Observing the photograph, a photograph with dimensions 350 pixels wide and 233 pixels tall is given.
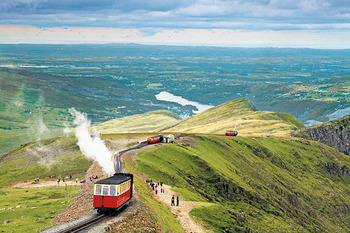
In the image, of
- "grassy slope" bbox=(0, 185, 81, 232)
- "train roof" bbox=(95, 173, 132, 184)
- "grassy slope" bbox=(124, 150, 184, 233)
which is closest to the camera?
"grassy slope" bbox=(0, 185, 81, 232)

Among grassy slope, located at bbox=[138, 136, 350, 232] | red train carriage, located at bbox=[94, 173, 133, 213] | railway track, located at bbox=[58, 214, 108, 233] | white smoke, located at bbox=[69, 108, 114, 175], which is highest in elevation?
red train carriage, located at bbox=[94, 173, 133, 213]

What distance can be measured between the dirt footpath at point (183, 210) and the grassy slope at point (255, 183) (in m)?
2.27

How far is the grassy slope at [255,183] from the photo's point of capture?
8900 centimetres

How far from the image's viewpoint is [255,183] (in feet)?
410

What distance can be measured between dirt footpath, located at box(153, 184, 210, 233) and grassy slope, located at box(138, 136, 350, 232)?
227cm

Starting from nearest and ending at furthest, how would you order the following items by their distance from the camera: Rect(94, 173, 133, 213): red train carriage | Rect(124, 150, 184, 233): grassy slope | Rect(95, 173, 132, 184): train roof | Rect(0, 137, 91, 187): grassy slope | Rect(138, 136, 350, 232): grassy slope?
Rect(94, 173, 133, 213): red train carriage < Rect(95, 173, 132, 184): train roof < Rect(124, 150, 184, 233): grassy slope < Rect(138, 136, 350, 232): grassy slope < Rect(0, 137, 91, 187): grassy slope

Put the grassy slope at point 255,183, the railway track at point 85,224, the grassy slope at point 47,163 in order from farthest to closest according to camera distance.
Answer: the grassy slope at point 47,163 < the grassy slope at point 255,183 < the railway track at point 85,224

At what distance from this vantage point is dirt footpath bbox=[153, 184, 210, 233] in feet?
196

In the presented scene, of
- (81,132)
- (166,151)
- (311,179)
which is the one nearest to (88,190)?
(166,151)

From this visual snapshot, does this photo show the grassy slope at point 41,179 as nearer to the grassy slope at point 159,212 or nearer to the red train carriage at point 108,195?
the red train carriage at point 108,195

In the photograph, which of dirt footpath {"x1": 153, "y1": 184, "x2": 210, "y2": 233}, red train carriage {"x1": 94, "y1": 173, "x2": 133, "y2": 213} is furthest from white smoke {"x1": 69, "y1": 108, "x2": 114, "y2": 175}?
red train carriage {"x1": 94, "y1": 173, "x2": 133, "y2": 213}

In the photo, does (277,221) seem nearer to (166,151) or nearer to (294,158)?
(166,151)

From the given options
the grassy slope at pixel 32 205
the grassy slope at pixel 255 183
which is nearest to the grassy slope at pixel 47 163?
the grassy slope at pixel 32 205

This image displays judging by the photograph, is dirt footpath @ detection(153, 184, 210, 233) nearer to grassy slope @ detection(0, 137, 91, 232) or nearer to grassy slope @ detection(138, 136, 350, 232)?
grassy slope @ detection(138, 136, 350, 232)
